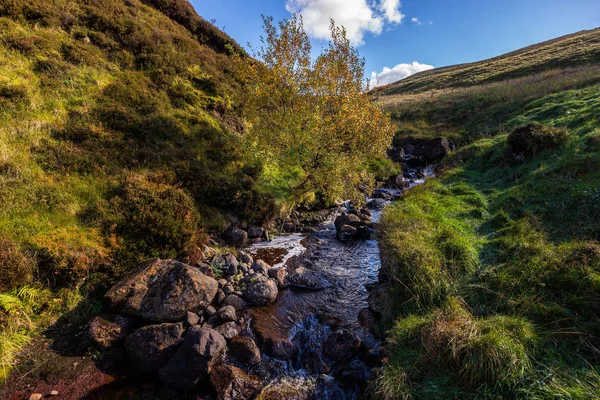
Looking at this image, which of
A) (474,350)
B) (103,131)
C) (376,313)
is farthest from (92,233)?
(474,350)

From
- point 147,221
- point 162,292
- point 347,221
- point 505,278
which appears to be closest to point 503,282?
point 505,278

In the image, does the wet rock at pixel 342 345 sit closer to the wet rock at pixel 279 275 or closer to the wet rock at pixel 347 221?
the wet rock at pixel 279 275

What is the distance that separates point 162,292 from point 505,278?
401 inches

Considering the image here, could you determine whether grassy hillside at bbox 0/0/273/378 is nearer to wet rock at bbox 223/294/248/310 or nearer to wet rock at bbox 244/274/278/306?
wet rock at bbox 223/294/248/310

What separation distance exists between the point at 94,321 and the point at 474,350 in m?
9.57

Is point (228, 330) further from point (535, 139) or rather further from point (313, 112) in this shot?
point (535, 139)

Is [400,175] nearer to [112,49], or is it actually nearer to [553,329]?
[553,329]

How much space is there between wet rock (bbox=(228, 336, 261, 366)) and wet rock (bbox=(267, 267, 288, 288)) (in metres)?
3.21

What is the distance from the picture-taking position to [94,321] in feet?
25.1

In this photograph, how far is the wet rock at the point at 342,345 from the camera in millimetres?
7383

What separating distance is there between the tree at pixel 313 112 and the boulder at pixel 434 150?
681 inches

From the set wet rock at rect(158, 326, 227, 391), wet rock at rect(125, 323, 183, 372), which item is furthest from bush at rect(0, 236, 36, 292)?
wet rock at rect(158, 326, 227, 391)

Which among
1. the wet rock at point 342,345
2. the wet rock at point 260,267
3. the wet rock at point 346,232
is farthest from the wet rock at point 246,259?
the wet rock at point 346,232

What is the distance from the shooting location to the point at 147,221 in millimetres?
10562
